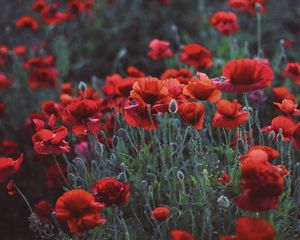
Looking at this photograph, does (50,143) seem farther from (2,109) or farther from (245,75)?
(2,109)

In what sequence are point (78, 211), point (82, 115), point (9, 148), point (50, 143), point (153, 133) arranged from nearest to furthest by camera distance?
point (78, 211), point (50, 143), point (82, 115), point (153, 133), point (9, 148)

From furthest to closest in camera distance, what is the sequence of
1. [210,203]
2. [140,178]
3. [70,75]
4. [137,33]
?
[137,33] → [70,75] → [140,178] → [210,203]

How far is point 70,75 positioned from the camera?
4516mm

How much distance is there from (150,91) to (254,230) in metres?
0.71

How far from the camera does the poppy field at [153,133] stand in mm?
1764

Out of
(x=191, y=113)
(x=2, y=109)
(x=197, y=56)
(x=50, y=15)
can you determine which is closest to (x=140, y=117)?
(x=191, y=113)

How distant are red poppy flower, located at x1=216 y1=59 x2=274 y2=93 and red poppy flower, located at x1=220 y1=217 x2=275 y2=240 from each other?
0.55m

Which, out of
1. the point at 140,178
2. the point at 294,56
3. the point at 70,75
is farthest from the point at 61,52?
the point at 140,178

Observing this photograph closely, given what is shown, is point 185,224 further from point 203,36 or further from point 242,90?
point 203,36

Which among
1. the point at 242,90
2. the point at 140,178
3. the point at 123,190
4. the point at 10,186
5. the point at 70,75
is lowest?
the point at 70,75

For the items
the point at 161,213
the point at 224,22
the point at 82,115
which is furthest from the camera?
the point at 224,22

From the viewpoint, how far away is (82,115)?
2.13 metres

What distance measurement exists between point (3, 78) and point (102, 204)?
2.07 metres

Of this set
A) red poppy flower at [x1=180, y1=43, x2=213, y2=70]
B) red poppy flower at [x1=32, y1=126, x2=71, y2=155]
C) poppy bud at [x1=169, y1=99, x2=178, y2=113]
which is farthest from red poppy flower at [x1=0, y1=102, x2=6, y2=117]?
poppy bud at [x1=169, y1=99, x2=178, y2=113]
